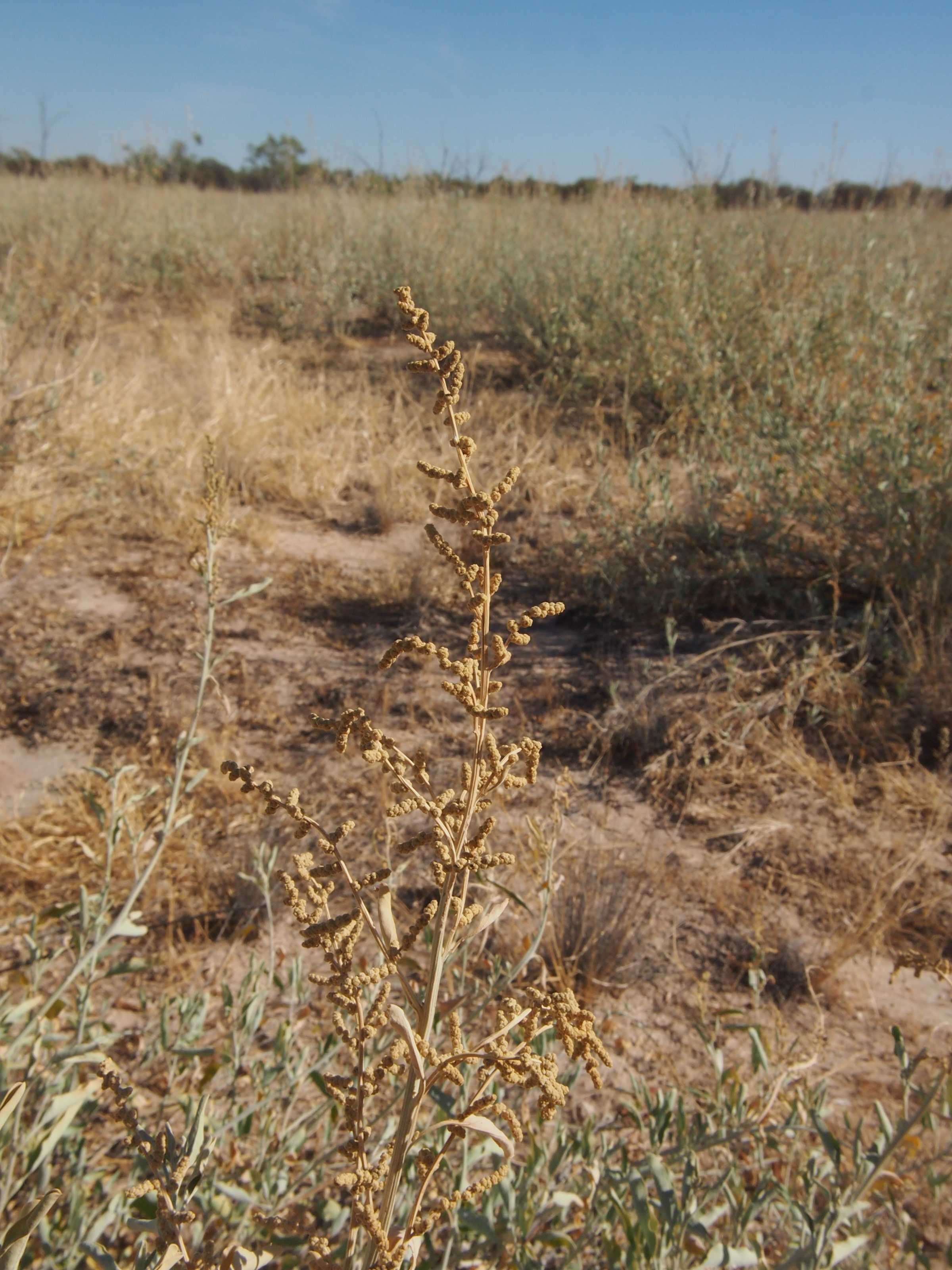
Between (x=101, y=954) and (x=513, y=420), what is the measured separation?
414 cm

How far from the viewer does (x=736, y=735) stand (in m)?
2.77

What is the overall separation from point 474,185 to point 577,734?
26.4 feet

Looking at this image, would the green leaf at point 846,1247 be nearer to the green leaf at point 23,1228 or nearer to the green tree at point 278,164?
the green leaf at point 23,1228

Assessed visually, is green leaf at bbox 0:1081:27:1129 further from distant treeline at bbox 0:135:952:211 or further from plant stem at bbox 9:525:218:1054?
distant treeline at bbox 0:135:952:211

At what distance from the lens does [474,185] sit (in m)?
9.19

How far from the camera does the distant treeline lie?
667 cm

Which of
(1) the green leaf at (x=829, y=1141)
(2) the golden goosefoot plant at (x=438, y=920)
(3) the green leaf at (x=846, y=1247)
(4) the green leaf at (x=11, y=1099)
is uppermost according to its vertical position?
(2) the golden goosefoot plant at (x=438, y=920)

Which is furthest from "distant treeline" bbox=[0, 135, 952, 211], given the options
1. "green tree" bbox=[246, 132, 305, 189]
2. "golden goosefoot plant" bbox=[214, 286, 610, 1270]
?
"golden goosefoot plant" bbox=[214, 286, 610, 1270]

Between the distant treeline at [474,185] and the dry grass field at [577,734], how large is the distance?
1.61 ft

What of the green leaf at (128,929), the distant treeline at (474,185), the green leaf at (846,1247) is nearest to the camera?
the green leaf at (846,1247)

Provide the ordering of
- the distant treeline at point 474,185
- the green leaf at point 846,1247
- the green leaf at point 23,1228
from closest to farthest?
the green leaf at point 23,1228 → the green leaf at point 846,1247 → the distant treeline at point 474,185

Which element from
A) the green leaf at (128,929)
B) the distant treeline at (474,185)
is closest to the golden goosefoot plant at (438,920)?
the green leaf at (128,929)

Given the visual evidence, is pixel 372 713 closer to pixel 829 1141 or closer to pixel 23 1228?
pixel 829 1141

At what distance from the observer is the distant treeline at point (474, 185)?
6.67m
